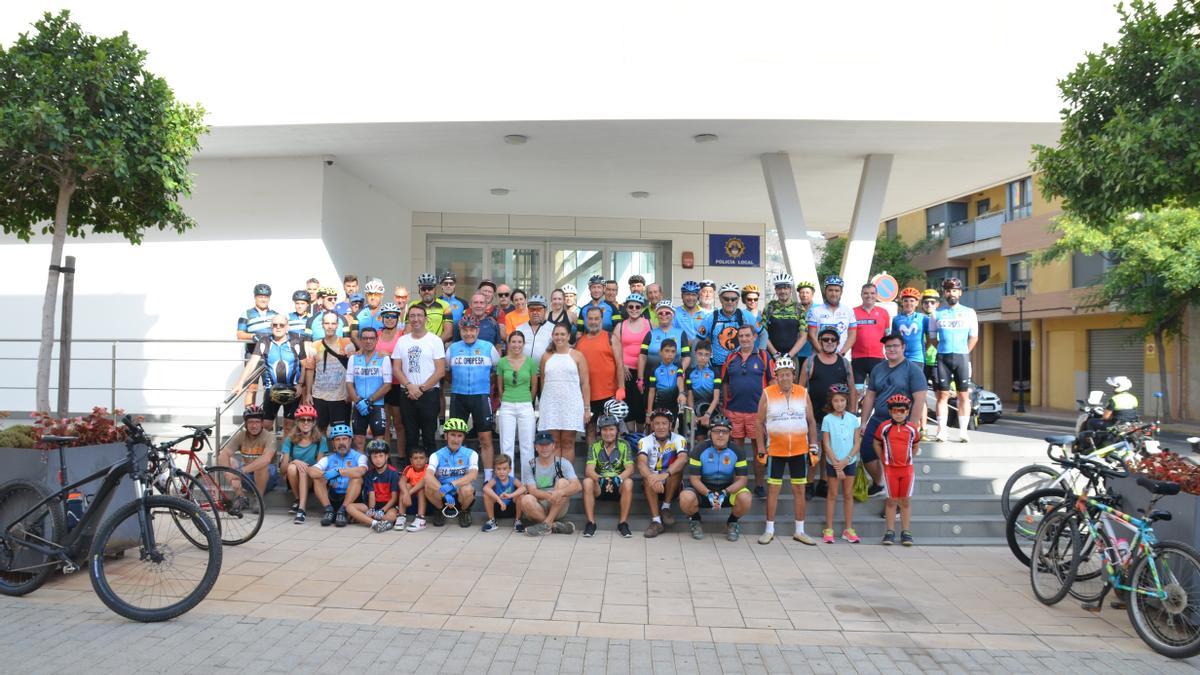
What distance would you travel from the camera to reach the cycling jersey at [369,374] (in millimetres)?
8250

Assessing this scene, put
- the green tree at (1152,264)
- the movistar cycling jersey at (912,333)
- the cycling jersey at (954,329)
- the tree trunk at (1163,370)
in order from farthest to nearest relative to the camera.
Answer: the tree trunk at (1163,370), the green tree at (1152,264), the cycling jersey at (954,329), the movistar cycling jersey at (912,333)

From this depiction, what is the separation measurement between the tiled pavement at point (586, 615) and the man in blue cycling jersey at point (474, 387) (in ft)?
3.74

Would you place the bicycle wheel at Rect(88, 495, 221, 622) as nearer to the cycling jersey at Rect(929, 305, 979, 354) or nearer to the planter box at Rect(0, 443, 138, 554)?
the planter box at Rect(0, 443, 138, 554)

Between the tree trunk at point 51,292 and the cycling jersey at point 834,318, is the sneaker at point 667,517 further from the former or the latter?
the tree trunk at point 51,292

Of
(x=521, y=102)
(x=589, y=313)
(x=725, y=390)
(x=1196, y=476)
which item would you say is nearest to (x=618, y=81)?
(x=521, y=102)

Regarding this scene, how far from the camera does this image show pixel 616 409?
780 cm

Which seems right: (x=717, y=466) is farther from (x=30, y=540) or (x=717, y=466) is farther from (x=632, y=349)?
(x=30, y=540)

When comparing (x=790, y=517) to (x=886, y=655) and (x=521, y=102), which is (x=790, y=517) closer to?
(x=886, y=655)

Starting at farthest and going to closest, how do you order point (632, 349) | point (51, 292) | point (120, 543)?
point (632, 349)
point (51, 292)
point (120, 543)

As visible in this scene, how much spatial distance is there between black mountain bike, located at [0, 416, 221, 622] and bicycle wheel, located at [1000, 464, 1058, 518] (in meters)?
6.74

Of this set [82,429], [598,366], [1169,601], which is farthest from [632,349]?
[1169,601]

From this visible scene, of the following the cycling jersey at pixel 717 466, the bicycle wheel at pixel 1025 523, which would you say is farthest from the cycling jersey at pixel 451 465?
the bicycle wheel at pixel 1025 523

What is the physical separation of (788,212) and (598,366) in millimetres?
4579

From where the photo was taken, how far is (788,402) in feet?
24.8
